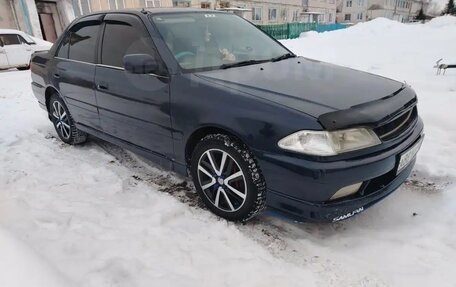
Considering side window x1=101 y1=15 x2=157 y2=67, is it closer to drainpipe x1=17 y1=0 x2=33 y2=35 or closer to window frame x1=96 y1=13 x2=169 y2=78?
window frame x1=96 y1=13 x2=169 y2=78

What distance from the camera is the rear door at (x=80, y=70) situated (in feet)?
12.5

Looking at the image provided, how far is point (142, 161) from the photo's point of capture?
4.05 meters

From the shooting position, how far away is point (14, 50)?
1294 centimetres

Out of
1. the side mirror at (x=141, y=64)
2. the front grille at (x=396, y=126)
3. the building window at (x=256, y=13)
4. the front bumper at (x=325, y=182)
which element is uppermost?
the side mirror at (x=141, y=64)

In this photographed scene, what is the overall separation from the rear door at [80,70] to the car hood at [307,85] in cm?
159

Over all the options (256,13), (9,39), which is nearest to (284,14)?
(256,13)

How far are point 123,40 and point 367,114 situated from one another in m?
2.37

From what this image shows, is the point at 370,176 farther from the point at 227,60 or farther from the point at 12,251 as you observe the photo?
the point at 12,251

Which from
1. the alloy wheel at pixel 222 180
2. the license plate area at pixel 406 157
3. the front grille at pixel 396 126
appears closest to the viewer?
the front grille at pixel 396 126

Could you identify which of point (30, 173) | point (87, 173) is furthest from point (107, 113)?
point (30, 173)

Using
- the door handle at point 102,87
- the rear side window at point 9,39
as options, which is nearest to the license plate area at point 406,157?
the door handle at point 102,87

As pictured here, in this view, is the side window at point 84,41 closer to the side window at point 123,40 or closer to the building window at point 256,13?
the side window at point 123,40

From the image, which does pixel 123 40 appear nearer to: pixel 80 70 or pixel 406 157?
pixel 80 70

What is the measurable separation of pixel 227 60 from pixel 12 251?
2149mm
